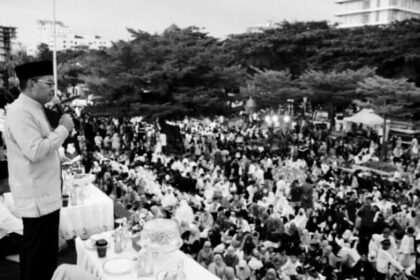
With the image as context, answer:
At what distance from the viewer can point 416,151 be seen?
590 inches

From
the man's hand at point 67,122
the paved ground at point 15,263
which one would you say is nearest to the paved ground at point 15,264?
the paved ground at point 15,263

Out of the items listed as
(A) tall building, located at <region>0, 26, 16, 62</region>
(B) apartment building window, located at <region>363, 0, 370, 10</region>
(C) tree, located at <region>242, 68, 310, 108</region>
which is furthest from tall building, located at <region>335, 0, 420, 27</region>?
(A) tall building, located at <region>0, 26, 16, 62</region>

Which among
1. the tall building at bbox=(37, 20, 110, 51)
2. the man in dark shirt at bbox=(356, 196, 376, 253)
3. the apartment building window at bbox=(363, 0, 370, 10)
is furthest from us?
the tall building at bbox=(37, 20, 110, 51)

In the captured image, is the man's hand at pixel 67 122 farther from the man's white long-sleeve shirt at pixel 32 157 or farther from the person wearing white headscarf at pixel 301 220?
the person wearing white headscarf at pixel 301 220

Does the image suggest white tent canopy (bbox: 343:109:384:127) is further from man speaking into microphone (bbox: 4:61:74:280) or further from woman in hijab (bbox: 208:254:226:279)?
man speaking into microphone (bbox: 4:61:74:280)

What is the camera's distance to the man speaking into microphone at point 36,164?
215cm

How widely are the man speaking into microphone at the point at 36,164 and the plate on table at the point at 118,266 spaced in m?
0.38

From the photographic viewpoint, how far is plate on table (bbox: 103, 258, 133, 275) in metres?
2.70

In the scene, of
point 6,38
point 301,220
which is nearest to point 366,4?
point 301,220

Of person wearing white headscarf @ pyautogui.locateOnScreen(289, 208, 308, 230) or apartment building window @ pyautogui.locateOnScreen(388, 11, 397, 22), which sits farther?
apartment building window @ pyautogui.locateOnScreen(388, 11, 397, 22)

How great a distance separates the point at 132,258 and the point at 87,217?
1.22m

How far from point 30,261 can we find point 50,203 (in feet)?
1.28

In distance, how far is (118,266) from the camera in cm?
276

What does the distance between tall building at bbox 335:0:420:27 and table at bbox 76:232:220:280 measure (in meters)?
45.7
